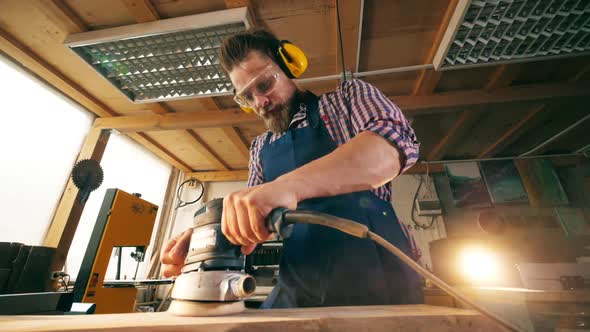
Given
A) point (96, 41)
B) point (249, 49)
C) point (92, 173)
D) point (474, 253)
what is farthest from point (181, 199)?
point (474, 253)

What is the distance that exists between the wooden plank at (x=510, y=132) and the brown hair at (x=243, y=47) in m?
3.59

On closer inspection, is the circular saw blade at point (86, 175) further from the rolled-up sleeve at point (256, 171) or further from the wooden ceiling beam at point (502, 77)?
the wooden ceiling beam at point (502, 77)

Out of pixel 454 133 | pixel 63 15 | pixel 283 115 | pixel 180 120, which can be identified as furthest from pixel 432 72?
pixel 63 15

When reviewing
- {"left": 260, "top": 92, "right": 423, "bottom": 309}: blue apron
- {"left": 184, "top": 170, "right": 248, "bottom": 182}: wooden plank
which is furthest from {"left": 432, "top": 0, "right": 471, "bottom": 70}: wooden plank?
{"left": 184, "top": 170, "right": 248, "bottom": 182}: wooden plank

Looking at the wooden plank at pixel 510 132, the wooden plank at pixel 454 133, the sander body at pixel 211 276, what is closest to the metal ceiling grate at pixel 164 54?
the sander body at pixel 211 276

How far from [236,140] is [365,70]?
6.89 feet

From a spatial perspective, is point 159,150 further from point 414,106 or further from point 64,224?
point 414,106

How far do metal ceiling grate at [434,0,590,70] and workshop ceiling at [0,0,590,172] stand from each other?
110mm

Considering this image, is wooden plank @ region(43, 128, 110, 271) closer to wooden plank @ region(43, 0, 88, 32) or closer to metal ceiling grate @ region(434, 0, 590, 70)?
wooden plank @ region(43, 0, 88, 32)

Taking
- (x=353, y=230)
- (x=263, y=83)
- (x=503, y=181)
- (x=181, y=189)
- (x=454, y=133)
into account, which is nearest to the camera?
(x=353, y=230)

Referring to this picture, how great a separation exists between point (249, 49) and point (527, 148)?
4919mm

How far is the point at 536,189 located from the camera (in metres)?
4.09

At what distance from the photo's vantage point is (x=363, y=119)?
0.78 m

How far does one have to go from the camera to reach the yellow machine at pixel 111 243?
6.37ft
